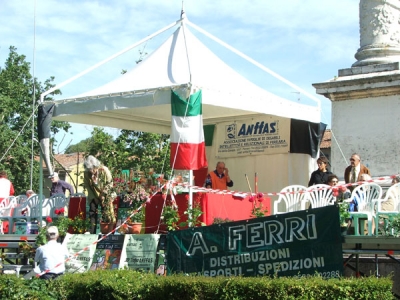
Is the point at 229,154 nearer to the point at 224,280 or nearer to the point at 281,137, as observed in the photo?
the point at 281,137

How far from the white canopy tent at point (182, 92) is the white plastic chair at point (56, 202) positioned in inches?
61.5

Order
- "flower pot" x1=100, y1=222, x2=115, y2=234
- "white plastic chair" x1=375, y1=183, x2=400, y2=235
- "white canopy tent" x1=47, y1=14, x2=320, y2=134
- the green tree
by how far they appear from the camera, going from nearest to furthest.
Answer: "white plastic chair" x1=375, y1=183, x2=400, y2=235 < "white canopy tent" x1=47, y1=14, x2=320, y2=134 < "flower pot" x1=100, y1=222, x2=115, y2=234 < the green tree

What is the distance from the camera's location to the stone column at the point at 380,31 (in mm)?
14031

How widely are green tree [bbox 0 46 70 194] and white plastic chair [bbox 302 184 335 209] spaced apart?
28.4 meters

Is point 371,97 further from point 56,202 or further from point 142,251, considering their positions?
point 56,202

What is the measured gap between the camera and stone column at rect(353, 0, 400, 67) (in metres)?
14.0

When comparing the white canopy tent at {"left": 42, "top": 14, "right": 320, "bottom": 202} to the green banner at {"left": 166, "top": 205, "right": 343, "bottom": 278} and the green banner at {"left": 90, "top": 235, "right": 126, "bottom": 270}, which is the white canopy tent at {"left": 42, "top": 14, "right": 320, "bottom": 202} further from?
the green banner at {"left": 166, "top": 205, "right": 343, "bottom": 278}

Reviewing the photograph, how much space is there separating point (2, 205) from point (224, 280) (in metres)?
8.10

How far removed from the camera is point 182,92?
12414 millimetres

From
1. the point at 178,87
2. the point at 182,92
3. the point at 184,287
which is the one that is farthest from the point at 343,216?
the point at 178,87

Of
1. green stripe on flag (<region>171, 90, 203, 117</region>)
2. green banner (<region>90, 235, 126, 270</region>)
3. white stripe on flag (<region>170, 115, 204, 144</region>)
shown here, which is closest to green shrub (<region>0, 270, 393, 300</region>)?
green banner (<region>90, 235, 126, 270</region>)

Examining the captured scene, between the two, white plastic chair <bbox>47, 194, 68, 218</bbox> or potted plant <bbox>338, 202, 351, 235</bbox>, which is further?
white plastic chair <bbox>47, 194, 68, 218</bbox>

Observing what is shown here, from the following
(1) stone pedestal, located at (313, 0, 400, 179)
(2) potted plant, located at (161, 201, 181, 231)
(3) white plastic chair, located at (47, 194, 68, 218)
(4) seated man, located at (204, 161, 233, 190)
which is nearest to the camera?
(2) potted plant, located at (161, 201, 181, 231)

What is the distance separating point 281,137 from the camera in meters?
16.2
